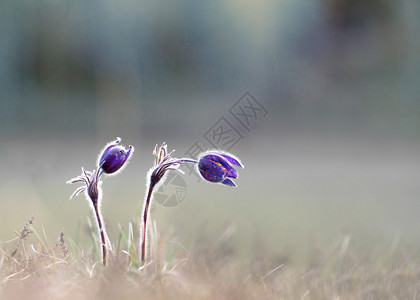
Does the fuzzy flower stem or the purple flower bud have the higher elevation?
the purple flower bud

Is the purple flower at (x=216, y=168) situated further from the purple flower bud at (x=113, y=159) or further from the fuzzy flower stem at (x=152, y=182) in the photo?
the purple flower bud at (x=113, y=159)

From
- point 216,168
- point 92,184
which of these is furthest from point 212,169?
point 92,184

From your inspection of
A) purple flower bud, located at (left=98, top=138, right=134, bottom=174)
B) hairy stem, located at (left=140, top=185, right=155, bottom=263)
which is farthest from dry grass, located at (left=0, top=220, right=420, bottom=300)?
purple flower bud, located at (left=98, top=138, right=134, bottom=174)

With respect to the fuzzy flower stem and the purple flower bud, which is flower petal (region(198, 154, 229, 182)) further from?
the purple flower bud

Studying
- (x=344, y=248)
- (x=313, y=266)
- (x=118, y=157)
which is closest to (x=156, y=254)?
(x=118, y=157)

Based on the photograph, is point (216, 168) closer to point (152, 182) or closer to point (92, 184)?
point (152, 182)

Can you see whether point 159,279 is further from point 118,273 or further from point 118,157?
point 118,157
